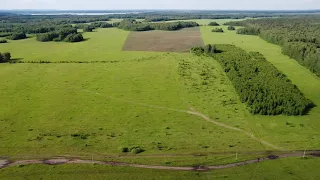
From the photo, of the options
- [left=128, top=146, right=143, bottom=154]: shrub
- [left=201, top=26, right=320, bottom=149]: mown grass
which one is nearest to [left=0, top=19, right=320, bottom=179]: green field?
[left=201, top=26, right=320, bottom=149]: mown grass

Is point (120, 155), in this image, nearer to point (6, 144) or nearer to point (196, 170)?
point (196, 170)

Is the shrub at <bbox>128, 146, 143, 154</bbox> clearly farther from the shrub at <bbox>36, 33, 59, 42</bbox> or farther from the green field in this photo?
the shrub at <bbox>36, 33, 59, 42</bbox>

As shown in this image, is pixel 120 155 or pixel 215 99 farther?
pixel 215 99

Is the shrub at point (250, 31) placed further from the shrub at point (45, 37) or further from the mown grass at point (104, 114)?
the shrub at point (45, 37)

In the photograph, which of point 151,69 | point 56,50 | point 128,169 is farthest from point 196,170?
point 56,50

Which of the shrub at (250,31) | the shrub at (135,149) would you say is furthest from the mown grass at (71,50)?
the shrub at (250,31)

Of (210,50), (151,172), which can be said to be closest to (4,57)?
(210,50)
